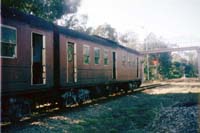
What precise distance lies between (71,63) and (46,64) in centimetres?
226

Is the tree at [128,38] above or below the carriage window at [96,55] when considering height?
above

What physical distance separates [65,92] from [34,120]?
3.01m

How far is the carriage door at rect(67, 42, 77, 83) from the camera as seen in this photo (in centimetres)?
1232

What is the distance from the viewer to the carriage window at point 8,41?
8.16 meters

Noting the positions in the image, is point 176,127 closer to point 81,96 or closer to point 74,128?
point 74,128

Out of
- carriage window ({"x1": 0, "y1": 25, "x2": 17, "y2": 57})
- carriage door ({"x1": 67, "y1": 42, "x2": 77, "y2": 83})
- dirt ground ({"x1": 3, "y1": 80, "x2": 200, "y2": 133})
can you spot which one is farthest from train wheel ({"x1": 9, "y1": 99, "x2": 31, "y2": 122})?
carriage door ({"x1": 67, "y1": 42, "x2": 77, "y2": 83})

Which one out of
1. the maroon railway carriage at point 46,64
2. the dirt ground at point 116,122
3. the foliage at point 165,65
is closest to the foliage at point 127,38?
the foliage at point 165,65

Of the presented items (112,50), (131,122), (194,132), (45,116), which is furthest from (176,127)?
(112,50)

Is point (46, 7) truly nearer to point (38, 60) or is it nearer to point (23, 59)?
point (38, 60)

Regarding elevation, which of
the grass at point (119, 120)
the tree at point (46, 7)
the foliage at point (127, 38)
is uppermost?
the foliage at point (127, 38)

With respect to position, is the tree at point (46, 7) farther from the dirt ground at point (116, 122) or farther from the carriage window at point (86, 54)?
the dirt ground at point (116, 122)

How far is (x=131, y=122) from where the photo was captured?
938 cm

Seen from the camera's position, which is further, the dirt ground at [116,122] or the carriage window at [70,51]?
the carriage window at [70,51]

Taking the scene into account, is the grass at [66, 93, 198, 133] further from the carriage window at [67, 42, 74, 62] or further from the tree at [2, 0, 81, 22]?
the tree at [2, 0, 81, 22]
